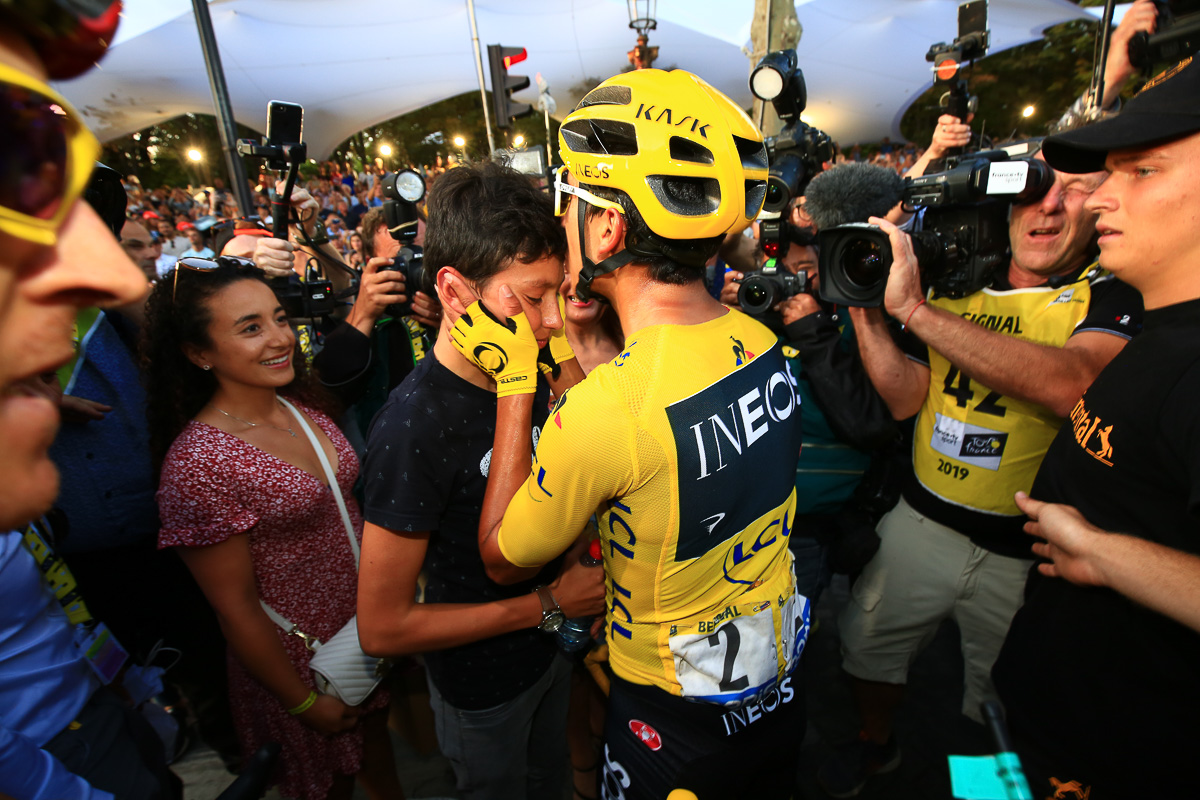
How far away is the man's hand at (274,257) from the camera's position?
117 inches

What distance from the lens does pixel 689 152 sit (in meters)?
1.43

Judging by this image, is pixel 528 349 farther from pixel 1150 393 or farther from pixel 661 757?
pixel 1150 393

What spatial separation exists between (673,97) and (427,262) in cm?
96

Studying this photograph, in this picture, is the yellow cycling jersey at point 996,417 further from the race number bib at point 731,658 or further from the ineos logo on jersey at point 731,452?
the race number bib at point 731,658

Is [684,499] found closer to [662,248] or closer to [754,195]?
[662,248]

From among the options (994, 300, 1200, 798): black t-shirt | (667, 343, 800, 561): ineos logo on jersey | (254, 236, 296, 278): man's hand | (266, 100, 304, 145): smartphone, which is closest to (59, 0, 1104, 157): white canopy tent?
(266, 100, 304, 145): smartphone

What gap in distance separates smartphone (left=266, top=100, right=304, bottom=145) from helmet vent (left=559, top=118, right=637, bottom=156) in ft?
7.39

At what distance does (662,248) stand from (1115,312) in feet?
5.87

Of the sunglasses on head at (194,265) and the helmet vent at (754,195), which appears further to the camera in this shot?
the sunglasses on head at (194,265)

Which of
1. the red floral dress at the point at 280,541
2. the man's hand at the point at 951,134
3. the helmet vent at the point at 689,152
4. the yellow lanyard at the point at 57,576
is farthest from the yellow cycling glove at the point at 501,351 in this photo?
the man's hand at the point at 951,134

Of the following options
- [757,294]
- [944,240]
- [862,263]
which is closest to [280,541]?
[757,294]

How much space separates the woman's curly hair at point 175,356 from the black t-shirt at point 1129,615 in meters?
3.04

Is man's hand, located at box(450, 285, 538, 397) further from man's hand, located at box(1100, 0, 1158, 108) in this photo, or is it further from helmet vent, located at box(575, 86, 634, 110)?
man's hand, located at box(1100, 0, 1158, 108)

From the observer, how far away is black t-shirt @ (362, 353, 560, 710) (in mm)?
1602
